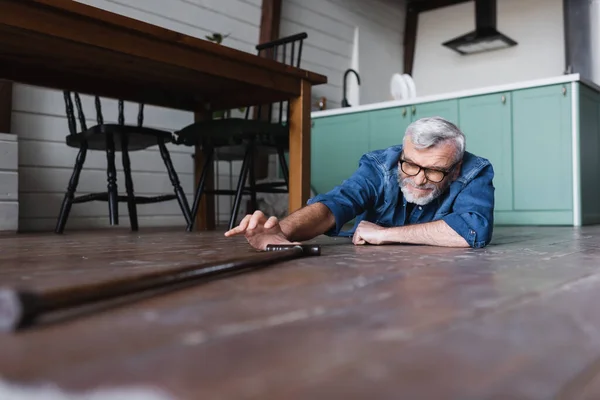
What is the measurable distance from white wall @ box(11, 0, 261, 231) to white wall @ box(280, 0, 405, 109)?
0.82 m

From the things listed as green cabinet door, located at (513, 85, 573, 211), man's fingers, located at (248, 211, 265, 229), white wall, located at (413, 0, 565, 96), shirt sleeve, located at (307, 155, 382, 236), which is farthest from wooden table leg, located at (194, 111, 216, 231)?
white wall, located at (413, 0, 565, 96)

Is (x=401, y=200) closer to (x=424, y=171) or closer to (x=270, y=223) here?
(x=424, y=171)

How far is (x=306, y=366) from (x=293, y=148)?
7.68 ft

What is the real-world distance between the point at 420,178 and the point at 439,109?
9.44 feet

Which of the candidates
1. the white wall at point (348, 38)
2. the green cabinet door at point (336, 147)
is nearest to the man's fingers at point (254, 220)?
the green cabinet door at point (336, 147)

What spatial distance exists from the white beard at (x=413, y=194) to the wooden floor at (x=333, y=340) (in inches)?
34.3

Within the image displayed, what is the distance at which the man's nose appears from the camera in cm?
178

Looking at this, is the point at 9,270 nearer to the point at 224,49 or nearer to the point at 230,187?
the point at 224,49

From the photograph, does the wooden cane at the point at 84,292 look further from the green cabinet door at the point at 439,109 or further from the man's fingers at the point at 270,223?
the green cabinet door at the point at 439,109

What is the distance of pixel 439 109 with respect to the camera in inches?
178

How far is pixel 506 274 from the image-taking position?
1019 mm

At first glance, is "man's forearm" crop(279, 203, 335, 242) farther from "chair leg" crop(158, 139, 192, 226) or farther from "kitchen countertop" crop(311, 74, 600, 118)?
"kitchen countertop" crop(311, 74, 600, 118)

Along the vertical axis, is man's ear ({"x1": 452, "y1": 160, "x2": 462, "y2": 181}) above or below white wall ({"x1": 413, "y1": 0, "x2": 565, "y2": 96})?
below

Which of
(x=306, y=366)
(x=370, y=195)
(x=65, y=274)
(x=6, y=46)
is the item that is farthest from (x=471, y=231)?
(x=6, y=46)
